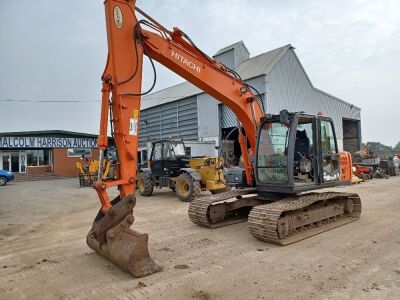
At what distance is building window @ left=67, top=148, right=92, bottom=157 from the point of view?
1242 inches

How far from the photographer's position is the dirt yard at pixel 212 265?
391 centimetres

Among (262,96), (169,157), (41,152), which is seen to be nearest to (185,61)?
(169,157)

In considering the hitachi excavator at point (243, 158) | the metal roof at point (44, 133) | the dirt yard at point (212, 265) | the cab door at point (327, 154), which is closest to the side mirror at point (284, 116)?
the hitachi excavator at point (243, 158)

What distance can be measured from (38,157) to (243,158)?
92.3 ft

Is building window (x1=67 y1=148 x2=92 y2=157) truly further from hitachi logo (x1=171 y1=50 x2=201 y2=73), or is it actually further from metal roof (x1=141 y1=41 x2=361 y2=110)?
hitachi logo (x1=171 y1=50 x2=201 y2=73)

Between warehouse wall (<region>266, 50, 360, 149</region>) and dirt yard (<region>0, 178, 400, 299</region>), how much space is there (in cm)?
1344

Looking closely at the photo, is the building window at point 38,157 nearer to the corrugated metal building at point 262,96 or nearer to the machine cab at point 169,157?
the corrugated metal building at point 262,96

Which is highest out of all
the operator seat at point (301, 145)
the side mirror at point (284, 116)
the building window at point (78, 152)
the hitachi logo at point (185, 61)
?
the hitachi logo at point (185, 61)

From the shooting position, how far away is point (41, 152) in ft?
102

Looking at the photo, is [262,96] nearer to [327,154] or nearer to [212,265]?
[327,154]

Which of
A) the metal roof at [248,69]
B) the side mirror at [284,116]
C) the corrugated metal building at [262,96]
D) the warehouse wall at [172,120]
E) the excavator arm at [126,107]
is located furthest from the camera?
the warehouse wall at [172,120]

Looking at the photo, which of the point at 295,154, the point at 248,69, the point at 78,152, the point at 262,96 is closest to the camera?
the point at 295,154

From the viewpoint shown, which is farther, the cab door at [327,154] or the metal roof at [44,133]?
the metal roof at [44,133]

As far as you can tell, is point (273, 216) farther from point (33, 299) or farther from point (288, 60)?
point (288, 60)
